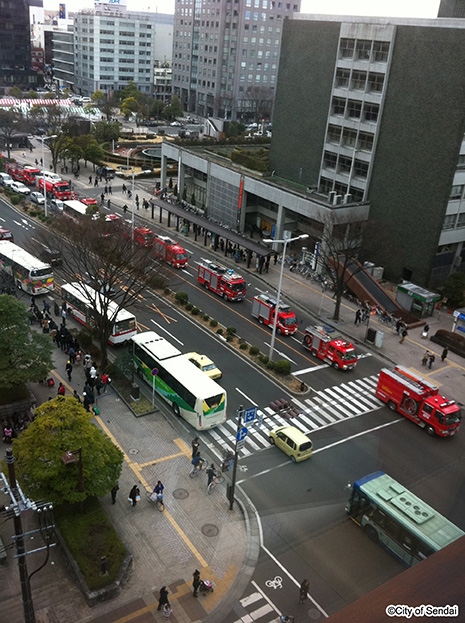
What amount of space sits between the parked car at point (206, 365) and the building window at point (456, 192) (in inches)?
1257

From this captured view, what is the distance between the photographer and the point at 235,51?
502 feet

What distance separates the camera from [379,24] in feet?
191

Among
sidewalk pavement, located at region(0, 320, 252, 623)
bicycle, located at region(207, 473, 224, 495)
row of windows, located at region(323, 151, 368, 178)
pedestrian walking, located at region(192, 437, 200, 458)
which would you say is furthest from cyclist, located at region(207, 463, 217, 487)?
row of windows, located at region(323, 151, 368, 178)

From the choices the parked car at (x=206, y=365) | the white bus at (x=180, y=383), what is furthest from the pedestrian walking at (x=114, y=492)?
the parked car at (x=206, y=365)

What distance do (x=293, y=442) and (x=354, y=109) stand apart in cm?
4499

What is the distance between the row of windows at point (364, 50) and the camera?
2293 inches

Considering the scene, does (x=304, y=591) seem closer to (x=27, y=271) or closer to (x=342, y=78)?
(x=27, y=271)

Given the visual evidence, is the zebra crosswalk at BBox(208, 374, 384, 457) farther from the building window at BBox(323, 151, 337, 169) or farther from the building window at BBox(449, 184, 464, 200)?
the building window at BBox(323, 151, 337, 169)

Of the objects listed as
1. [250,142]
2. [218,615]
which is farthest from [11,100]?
[218,615]

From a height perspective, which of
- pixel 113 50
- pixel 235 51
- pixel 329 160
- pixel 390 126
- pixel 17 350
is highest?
→ pixel 235 51

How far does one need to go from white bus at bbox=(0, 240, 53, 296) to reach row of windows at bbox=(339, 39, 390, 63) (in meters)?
40.5

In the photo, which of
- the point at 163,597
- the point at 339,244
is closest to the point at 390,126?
the point at 339,244

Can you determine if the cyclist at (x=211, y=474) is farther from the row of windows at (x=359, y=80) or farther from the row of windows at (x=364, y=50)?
the row of windows at (x=364, y=50)

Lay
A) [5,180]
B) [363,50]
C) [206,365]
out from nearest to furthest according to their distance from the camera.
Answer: [206,365], [363,50], [5,180]
